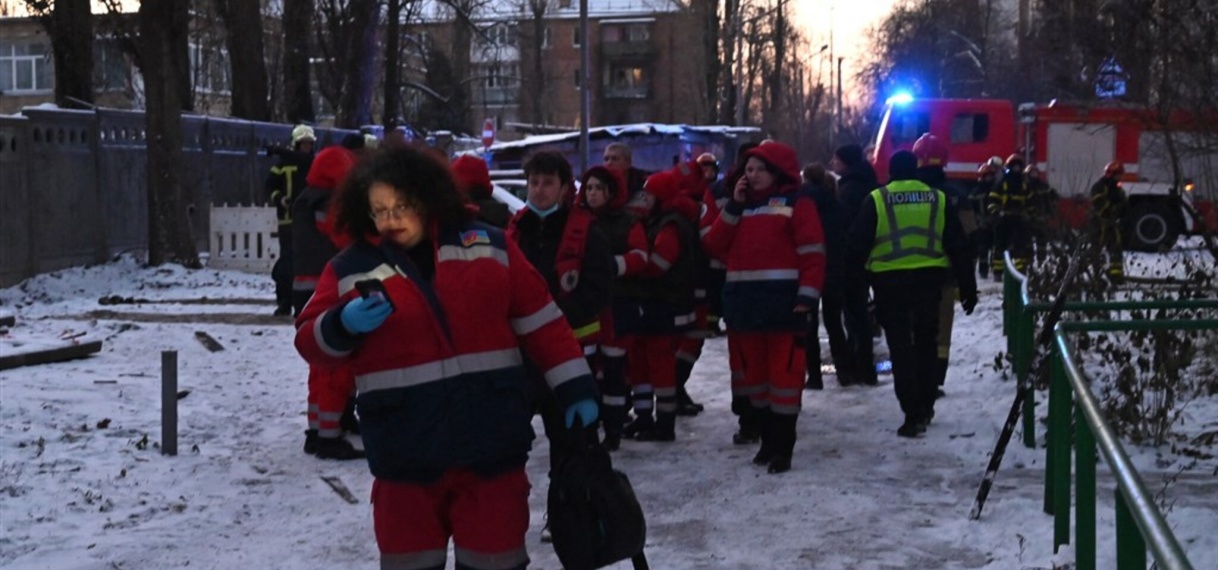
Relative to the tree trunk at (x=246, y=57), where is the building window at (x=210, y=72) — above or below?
above

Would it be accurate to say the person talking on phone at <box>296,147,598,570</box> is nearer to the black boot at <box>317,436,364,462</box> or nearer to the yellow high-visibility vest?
the black boot at <box>317,436,364,462</box>

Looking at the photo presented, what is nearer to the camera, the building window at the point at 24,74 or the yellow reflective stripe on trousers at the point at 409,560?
the yellow reflective stripe on trousers at the point at 409,560

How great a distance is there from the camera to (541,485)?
907 cm

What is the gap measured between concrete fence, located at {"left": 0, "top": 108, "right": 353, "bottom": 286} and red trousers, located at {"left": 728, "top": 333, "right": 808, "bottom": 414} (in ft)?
36.1

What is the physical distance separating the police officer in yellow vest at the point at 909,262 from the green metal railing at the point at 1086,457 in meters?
0.65

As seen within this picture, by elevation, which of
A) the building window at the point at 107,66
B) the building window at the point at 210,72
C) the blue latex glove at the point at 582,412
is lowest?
the blue latex glove at the point at 582,412

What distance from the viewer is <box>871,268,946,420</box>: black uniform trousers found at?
33.2 feet

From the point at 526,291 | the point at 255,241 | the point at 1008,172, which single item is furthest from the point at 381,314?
the point at 255,241

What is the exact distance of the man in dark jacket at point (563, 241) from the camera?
8094mm

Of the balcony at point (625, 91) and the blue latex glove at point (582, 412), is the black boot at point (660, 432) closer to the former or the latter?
the blue latex glove at point (582, 412)

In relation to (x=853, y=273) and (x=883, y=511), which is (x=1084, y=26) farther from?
(x=883, y=511)

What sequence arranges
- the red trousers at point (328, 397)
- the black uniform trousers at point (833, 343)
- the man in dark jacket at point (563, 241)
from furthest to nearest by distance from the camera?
the black uniform trousers at point (833, 343) → the red trousers at point (328, 397) → the man in dark jacket at point (563, 241)

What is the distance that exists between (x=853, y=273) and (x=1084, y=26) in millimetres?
3167

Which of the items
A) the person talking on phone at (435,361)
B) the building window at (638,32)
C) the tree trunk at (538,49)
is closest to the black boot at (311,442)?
the person talking on phone at (435,361)
